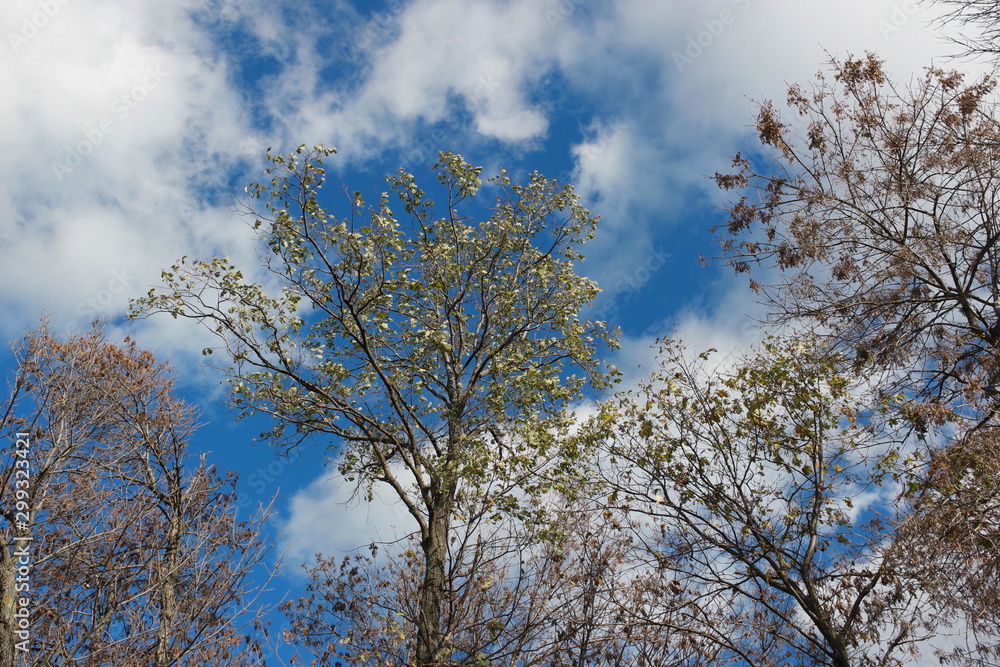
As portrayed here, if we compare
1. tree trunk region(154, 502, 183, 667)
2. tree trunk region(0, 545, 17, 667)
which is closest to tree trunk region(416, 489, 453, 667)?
tree trunk region(154, 502, 183, 667)

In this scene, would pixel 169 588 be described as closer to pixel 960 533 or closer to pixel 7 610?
pixel 7 610

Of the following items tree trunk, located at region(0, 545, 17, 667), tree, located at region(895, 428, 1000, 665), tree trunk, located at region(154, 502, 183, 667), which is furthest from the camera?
tree trunk, located at region(154, 502, 183, 667)

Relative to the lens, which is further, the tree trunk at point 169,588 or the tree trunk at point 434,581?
the tree trunk at point 169,588

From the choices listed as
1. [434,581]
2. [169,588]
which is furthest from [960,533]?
[169,588]

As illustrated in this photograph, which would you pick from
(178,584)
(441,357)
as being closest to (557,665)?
(441,357)

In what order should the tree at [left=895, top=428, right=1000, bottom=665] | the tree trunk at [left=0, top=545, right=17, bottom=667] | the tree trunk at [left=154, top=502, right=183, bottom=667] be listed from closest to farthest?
the tree at [left=895, top=428, right=1000, bottom=665]
the tree trunk at [left=0, top=545, right=17, bottom=667]
the tree trunk at [left=154, top=502, right=183, bottom=667]

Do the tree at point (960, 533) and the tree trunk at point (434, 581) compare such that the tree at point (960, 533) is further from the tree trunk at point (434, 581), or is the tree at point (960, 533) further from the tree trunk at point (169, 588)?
the tree trunk at point (169, 588)

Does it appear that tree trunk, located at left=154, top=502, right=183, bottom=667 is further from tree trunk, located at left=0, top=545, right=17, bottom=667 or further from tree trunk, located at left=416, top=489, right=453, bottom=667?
tree trunk, located at left=416, top=489, right=453, bottom=667

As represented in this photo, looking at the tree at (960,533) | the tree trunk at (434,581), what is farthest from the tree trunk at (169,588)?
the tree at (960,533)

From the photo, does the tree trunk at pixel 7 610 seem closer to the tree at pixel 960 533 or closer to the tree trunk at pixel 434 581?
the tree trunk at pixel 434 581

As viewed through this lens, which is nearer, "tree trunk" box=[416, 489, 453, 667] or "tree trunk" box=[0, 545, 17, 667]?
"tree trunk" box=[416, 489, 453, 667]

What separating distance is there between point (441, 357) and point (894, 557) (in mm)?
8663

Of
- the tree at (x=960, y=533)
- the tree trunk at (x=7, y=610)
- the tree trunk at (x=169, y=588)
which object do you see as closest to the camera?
the tree at (x=960, y=533)

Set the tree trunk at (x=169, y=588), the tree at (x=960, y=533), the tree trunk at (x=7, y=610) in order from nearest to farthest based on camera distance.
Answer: the tree at (x=960, y=533)
the tree trunk at (x=7, y=610)
the tree trunk at (x=169, y=588)
